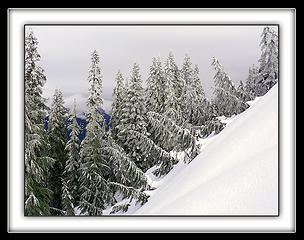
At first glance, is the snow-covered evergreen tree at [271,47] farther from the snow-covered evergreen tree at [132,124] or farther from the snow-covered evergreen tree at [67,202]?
the snow-covered evergreen tree at [67,202]

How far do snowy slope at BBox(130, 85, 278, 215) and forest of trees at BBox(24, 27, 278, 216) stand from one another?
1.56 m

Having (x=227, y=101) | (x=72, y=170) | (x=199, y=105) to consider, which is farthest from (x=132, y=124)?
(x=227, y=101)

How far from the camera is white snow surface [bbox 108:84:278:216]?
15.3ft

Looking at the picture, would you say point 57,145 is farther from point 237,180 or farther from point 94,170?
point 237,180

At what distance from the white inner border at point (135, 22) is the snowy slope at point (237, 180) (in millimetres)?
233

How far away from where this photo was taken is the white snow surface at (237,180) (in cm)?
467

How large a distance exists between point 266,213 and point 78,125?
21.3 feet

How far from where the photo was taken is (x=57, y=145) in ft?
26.3

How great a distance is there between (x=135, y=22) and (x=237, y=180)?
4398 mm

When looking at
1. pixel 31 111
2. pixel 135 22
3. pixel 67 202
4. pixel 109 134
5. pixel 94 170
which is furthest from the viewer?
pixel 109 134

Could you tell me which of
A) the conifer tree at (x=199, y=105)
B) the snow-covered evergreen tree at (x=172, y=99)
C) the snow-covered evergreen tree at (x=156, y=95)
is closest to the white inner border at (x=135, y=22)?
the snow-covered evergreen tree at (x=156, y=95)

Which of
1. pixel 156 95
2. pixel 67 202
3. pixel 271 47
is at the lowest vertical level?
pixel 67 202
